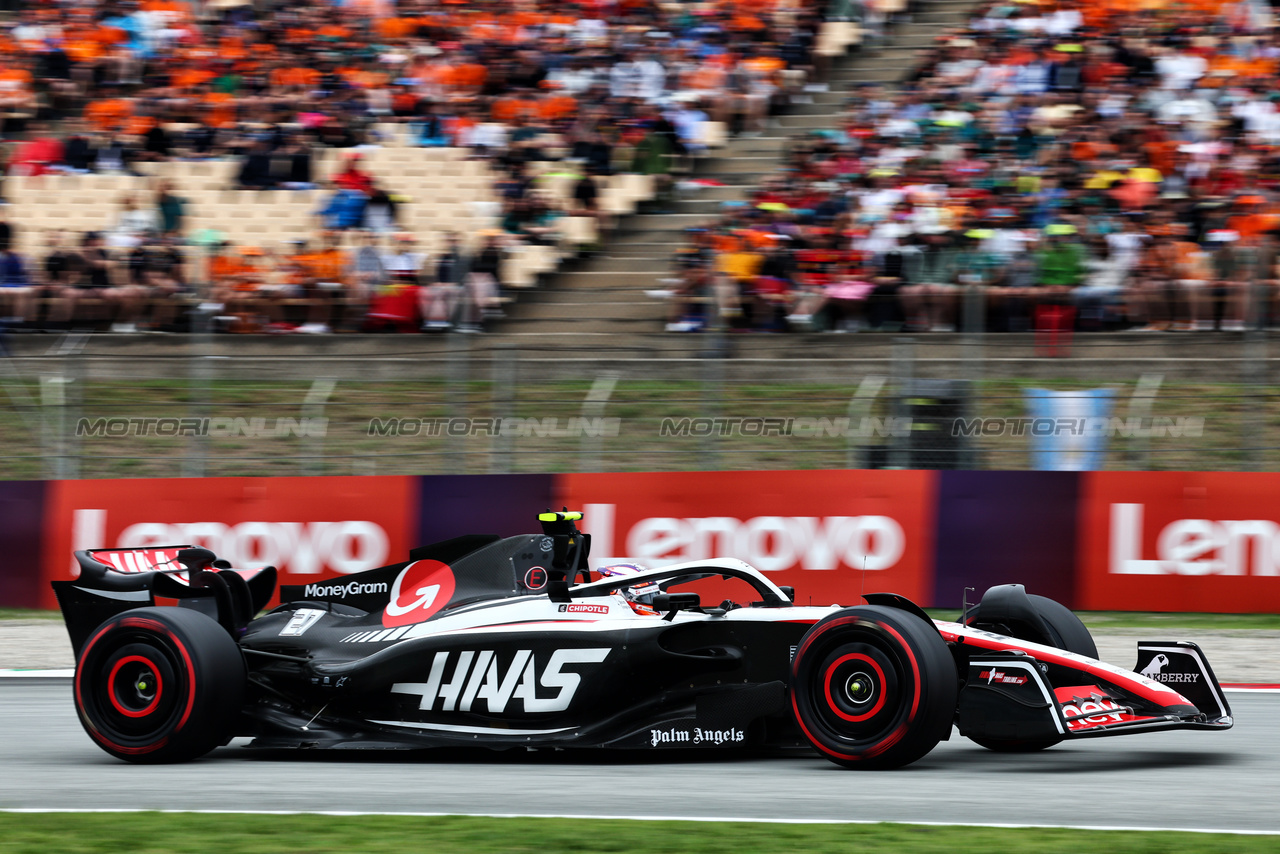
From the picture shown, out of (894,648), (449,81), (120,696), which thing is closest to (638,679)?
(894,648)

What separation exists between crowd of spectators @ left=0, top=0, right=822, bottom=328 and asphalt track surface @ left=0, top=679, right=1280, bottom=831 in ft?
32.7

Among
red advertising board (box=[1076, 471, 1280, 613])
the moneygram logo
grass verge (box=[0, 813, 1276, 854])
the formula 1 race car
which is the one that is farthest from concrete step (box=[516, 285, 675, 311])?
grass verge (box=[0, 813, 1276, 854])

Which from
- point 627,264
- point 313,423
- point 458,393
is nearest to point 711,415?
point 458,393

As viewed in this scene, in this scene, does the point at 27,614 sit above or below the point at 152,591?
below

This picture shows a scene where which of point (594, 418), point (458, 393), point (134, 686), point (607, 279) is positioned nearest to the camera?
point (134, 686)

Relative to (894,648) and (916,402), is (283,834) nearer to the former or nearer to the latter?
(894,648)

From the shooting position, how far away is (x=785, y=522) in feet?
42.1

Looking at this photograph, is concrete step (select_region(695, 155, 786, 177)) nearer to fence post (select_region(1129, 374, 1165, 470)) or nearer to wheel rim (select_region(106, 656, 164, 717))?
fence post (select_region(1129, 374, 1165, 470))

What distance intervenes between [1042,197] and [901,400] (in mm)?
3485

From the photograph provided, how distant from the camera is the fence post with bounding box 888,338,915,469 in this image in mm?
12648

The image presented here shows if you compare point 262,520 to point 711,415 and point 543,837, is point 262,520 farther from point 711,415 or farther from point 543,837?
point 543,837

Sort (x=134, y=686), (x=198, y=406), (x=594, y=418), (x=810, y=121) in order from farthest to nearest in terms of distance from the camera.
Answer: (x=810, y=121) → (x=198, y=406) → (x=594, y=418) → (x=134, y=686)

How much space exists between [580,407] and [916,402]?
263cm

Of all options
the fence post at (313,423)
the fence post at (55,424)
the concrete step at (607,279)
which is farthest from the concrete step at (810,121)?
the fence post at (55,424)
